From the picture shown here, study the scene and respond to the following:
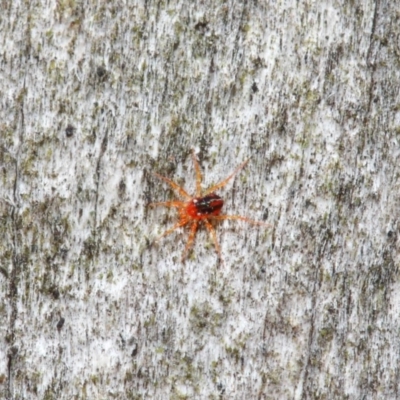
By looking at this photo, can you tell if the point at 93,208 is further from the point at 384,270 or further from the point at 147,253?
the point at 384,270

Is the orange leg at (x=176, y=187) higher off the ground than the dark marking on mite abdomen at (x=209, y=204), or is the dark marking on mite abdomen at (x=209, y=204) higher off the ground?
the orange leg at (x=176, y=187)

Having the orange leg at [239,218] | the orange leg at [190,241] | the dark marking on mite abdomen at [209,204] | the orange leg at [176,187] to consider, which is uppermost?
the orange leg at [176,187]

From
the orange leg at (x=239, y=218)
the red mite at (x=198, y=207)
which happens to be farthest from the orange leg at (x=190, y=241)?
the orange leg at (x=239, y=218)

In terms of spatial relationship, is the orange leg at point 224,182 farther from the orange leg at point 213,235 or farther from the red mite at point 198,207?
the orange leg at point 213,235

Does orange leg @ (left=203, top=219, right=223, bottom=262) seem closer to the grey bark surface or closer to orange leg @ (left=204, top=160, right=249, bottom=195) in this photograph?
the grey bark surface

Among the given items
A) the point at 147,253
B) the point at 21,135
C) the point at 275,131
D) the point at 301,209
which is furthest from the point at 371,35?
the point at 21,135

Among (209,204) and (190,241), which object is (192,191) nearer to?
(209,204)

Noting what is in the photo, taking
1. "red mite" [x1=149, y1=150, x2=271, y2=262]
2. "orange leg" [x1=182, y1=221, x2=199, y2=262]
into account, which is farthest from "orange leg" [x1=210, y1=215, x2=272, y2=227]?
"orange leg" [x1=182, y1=221, x2=199, y2=262]
